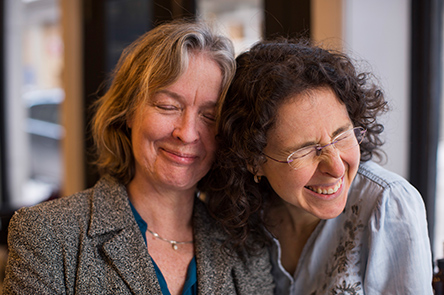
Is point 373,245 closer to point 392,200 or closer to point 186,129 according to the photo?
point 392,200

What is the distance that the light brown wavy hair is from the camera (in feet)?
4.55

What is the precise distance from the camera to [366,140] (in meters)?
1.51

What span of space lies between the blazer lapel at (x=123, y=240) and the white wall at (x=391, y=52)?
126 cm

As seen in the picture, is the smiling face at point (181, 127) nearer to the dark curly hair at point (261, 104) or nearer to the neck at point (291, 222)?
the dark curly hair at point (261, 104)

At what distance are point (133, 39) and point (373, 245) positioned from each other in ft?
9.54

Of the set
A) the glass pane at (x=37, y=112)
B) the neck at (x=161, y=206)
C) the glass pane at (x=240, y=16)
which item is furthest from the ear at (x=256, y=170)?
the glass pane at (x=37, y=112)

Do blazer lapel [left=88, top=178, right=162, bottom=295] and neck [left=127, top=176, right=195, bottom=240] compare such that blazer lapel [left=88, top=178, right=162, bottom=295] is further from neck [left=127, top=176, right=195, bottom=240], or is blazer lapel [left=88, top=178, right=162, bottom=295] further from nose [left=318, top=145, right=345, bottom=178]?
nose [left=318, top=145, right=345, bottom=178]

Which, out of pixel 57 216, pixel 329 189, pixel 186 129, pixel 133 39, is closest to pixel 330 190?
pixel 329 189

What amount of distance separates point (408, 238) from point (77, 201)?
3.24 feet

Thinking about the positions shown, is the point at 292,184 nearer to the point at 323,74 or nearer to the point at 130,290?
the point at 323,74

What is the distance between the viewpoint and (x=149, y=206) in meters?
1.54

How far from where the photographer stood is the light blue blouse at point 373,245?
4.15 ft

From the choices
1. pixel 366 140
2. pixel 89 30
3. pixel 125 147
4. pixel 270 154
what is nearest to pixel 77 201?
pixel 125 147

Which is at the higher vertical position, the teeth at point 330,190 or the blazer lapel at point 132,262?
the teeth at point 330,190
